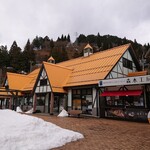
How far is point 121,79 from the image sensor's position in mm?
14922

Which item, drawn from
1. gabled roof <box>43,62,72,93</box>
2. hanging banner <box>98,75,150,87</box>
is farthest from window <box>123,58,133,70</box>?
gabled roof <box>43,62,72,93</box>

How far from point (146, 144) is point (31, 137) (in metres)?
4.51

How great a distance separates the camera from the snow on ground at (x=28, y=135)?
5.95 metres

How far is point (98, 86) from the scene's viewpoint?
1658 centimetres

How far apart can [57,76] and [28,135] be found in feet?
49.6

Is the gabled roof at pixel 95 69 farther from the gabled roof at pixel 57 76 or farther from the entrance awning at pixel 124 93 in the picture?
the entrance awning at pixel 124 93

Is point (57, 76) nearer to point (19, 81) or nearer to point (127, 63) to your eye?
point (127, 63)

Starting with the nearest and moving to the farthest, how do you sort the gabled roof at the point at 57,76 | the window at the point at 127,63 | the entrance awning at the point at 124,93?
the entrance awning at the point at 124,93 < the gabled roof at the point at 57,76 < the window at the point at 127,63

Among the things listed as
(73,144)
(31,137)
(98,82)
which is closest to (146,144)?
(73,144)

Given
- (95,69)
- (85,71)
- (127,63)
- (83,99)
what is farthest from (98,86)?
(127,63)

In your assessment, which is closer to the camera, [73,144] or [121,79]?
[73,144]

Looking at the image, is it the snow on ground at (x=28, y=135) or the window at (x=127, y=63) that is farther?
the window at (x=127, y=63)

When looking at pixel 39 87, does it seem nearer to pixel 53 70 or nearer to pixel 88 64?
pixel 53 70

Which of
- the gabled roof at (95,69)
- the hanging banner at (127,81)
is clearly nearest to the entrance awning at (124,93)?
the hanging banner at (127,81)
